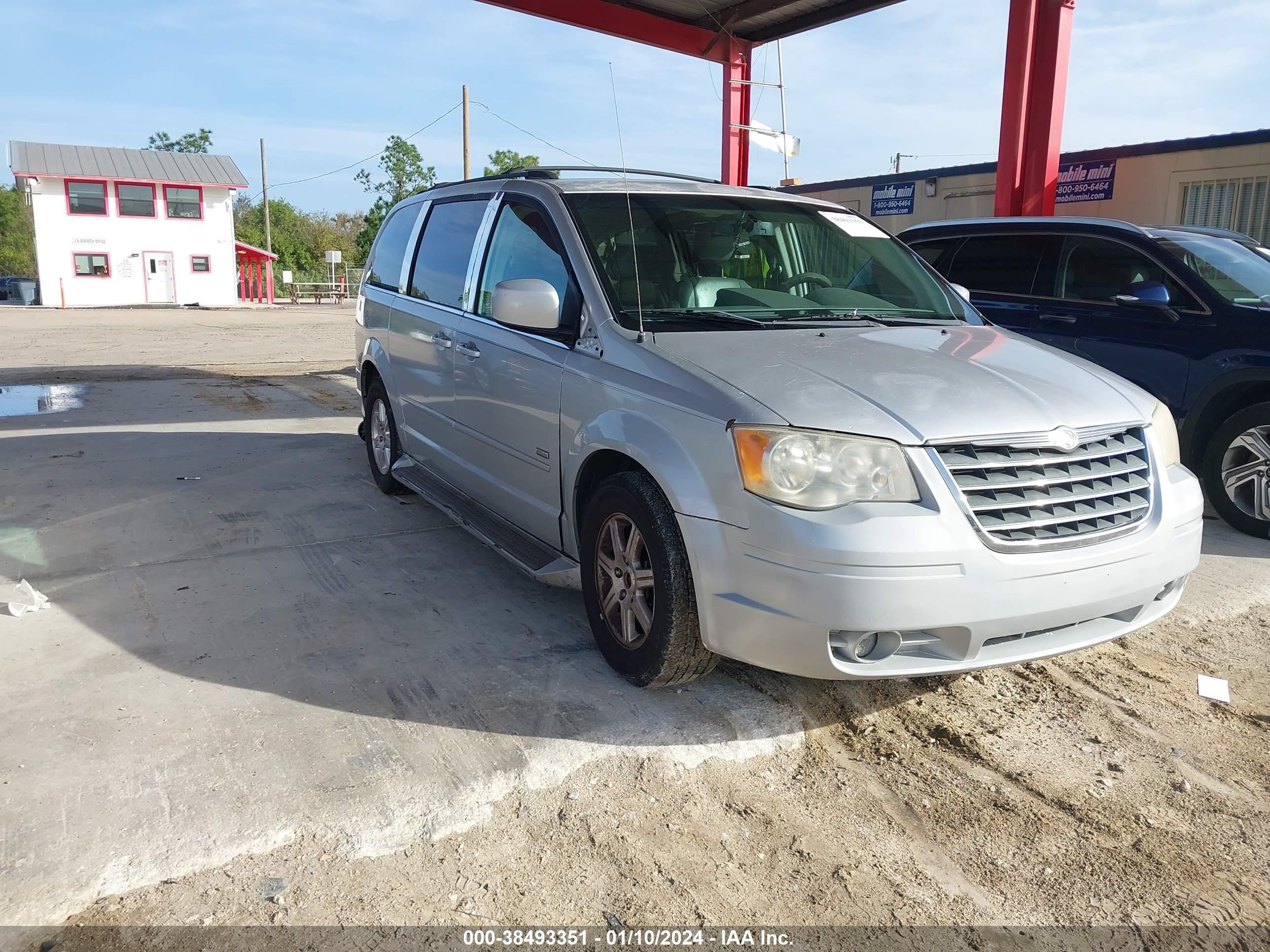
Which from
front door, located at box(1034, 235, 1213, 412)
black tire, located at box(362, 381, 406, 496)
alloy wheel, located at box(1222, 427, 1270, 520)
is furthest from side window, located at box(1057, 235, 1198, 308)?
black tire, located at box(362, 381, 406, 496)

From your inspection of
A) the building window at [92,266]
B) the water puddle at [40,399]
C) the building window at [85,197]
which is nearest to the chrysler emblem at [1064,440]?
the water puddle at [40,399]

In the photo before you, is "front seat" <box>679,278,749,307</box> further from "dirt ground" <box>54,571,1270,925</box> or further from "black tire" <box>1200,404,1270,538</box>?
"black tire" <box>1200,404,1270,538</box>

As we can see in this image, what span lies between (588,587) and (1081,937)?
2.00 m

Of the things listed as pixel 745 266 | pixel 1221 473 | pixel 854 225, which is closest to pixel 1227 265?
pixel 1221 473

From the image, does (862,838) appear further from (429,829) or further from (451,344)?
(451,344)

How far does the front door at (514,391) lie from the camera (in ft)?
13.1

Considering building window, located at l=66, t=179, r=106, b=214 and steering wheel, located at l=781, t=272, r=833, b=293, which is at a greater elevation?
building window, located at l=66, t=179, r=106, b=214

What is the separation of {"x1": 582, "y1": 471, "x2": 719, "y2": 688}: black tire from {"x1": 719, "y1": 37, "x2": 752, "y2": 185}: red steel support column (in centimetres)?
1123

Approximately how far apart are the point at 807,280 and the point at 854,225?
75 centimetres

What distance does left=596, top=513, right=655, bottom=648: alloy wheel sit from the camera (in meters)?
3.42

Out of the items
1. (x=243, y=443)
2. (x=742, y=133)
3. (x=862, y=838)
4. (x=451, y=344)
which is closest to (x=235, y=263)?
(x=742, y=133)

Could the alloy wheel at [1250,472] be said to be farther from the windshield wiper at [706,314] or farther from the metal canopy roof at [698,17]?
the metal canopy roof at [698,17]

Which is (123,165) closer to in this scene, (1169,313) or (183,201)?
(183,201)

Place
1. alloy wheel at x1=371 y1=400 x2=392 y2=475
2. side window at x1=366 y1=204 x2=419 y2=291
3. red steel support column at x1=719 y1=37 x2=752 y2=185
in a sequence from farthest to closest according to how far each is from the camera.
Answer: red steel support column at x1=719 y1=37 x2=752 y2=185, alloy wheel at x1=371 y1=400 x2=392 y2=475, side window at x1=366 y1=204 x2=419 y2=291
